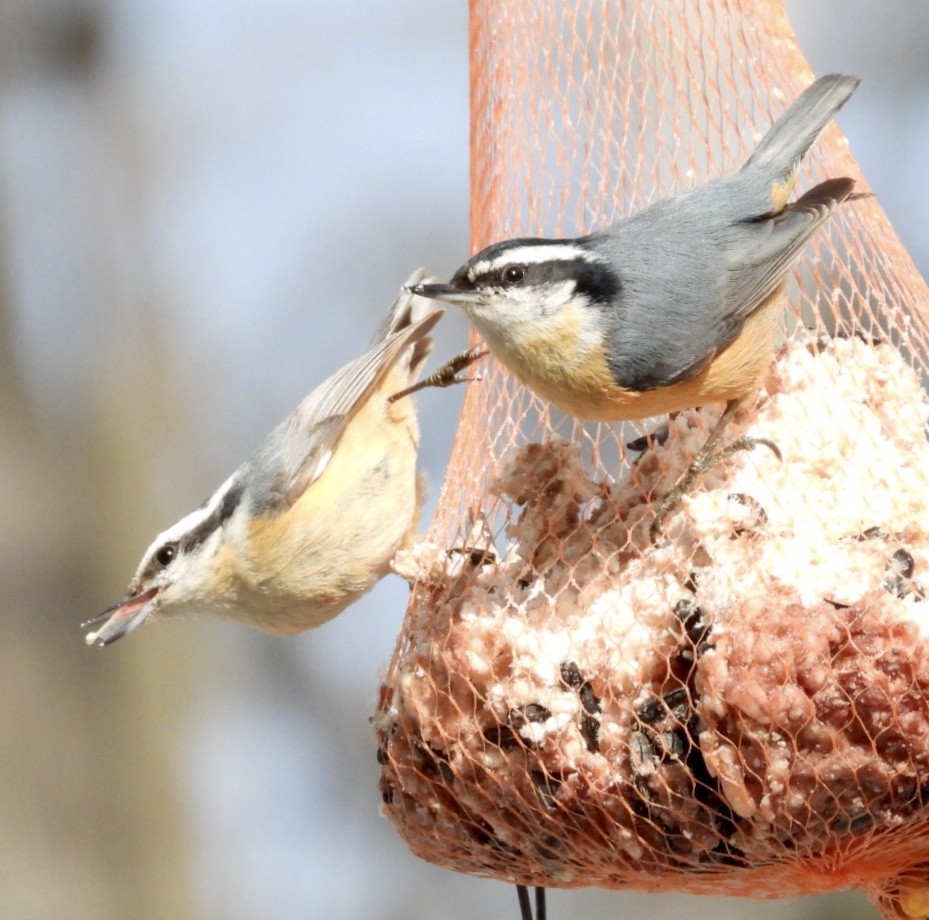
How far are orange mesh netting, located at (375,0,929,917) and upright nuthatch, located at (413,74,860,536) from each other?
206mm

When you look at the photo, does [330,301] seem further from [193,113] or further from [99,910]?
Result: [99,910]

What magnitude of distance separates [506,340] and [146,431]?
12.7 ft

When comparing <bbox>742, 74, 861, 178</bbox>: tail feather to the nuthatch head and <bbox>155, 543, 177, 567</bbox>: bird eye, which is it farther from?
<bbox>155, 543, 177, 567</bbox>: bird eye

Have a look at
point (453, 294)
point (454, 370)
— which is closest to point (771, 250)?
point (453, 294)

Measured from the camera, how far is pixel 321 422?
10.9 feet

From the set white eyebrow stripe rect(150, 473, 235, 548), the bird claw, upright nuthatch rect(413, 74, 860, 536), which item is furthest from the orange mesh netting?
white eyebrow stripe rect(150, 473, 235, 548)

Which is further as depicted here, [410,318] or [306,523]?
[410,318]

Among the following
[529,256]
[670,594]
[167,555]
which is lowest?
[670,594]

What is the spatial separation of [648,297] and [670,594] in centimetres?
57

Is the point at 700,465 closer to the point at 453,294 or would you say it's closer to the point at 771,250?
the point at 771,250

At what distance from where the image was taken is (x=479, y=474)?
295 centimetres

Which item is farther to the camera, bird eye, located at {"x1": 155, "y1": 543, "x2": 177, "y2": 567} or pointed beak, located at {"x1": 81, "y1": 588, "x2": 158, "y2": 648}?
bird eye, located at {"x1": 155, "y1": 543, "x2": 177, "y2": 567}

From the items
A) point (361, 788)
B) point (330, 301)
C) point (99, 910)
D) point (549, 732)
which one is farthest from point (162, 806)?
point (549, 732)

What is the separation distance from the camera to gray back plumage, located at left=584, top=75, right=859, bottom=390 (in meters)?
2.50
